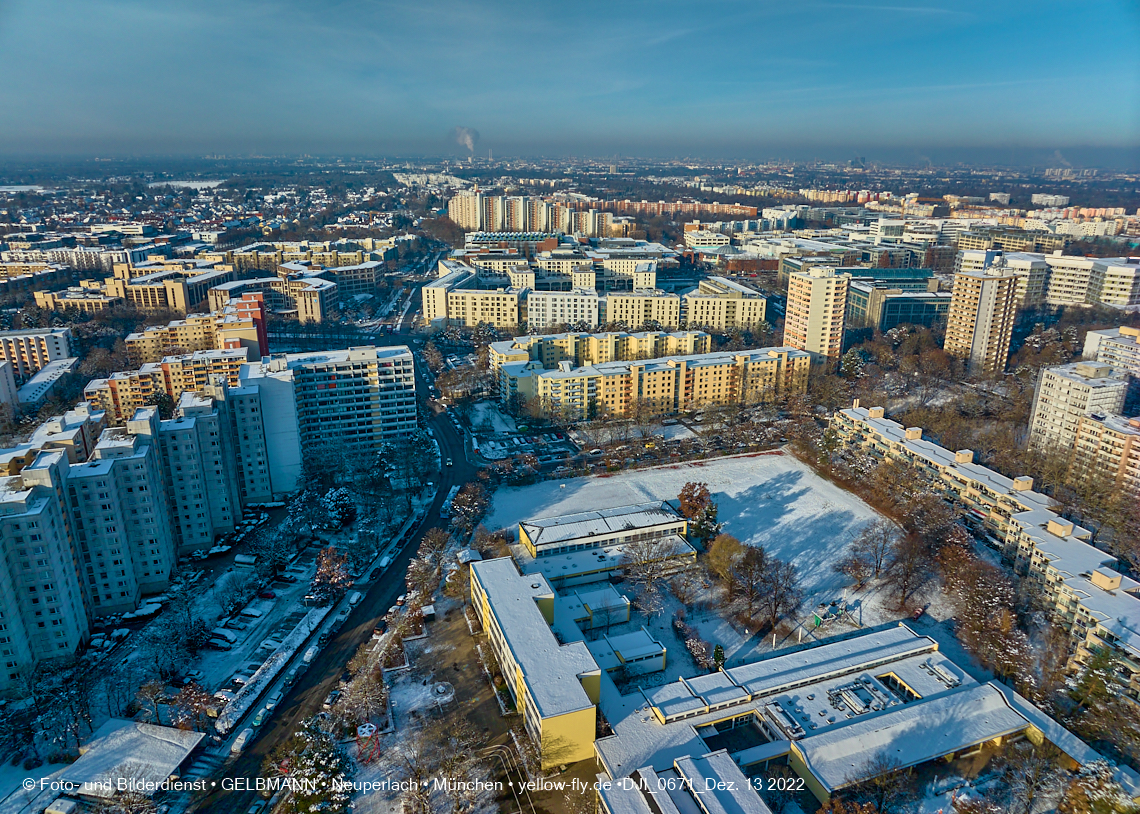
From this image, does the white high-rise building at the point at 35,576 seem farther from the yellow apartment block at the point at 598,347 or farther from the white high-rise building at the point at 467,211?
the white high-rise building at the point at 467,211

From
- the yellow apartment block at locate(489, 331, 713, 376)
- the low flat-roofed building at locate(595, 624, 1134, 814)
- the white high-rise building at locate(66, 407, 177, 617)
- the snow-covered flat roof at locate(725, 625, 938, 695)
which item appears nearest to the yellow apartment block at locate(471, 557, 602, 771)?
the low flat-roofed building at locate(595, 624, 1134, 814)

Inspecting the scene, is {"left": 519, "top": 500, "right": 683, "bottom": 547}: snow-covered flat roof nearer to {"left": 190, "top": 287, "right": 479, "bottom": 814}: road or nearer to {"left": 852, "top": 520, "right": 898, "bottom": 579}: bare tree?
{"left": 190, "top": 287, "right": 479, "bottom": 814}: road

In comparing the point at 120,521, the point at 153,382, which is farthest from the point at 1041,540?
the point at 153,382

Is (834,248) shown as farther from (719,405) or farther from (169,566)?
(169,566)

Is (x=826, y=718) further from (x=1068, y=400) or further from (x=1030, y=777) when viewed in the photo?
(x=1068, y=400)

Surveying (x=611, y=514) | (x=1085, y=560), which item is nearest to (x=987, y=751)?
(x=1085, y=560)

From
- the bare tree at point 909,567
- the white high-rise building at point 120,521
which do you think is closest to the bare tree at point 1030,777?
the bare tree at point 909,567
